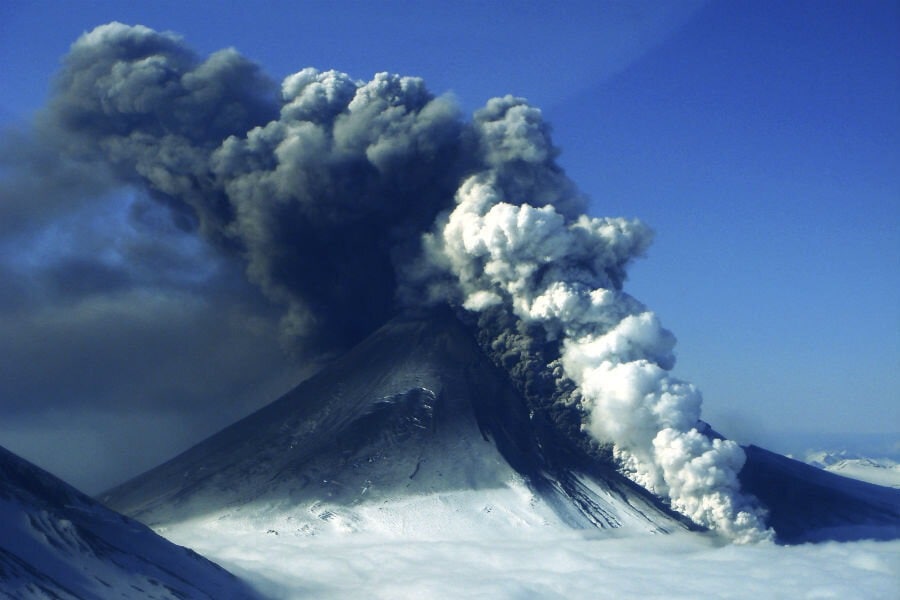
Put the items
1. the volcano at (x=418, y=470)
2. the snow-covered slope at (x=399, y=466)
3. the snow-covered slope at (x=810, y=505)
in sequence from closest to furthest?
Result: the snow-covered slope at (x=399, y=466), the volcano at (x=418, y=470), the snow-covered slope at (x=810, y=505)

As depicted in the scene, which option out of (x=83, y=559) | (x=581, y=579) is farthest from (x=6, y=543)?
(x=581, y=579)

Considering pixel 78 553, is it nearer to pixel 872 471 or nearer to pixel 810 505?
pixel 810 505

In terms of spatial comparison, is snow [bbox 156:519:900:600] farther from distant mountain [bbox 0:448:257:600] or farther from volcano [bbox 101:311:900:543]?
distant mountain [bbox 0:448:257:600]

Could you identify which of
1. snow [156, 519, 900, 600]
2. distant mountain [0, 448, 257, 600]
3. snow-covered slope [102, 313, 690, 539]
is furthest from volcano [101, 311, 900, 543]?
distant mountain [0, 448, 257, 600]

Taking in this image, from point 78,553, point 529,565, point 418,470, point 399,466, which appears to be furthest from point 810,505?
point 78,553

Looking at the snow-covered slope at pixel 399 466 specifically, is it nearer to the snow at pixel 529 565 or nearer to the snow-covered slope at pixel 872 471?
the snow at pixel 529 565

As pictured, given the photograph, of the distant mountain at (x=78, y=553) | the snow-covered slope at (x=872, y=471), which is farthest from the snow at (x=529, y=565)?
the snow-covered slope at (x=872, y=471)
